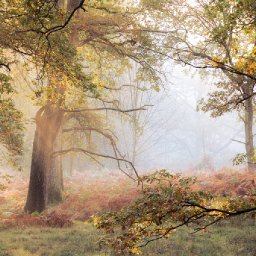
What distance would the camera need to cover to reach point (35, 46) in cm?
595

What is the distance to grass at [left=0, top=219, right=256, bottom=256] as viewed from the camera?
766cm

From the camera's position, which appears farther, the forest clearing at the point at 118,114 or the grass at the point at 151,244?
the grass at the point at 151,244

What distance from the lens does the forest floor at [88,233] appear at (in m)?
7.79

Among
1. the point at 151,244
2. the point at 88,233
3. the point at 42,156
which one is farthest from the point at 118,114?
the point at 151,244

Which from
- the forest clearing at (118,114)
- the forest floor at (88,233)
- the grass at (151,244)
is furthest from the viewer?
the forest floor at (88,233)

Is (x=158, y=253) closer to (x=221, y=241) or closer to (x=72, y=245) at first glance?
(x=221, y=241)

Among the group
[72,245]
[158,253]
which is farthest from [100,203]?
[158,253]

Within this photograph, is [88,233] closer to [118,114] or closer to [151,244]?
[151,244]

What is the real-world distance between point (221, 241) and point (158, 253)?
1.88 meters

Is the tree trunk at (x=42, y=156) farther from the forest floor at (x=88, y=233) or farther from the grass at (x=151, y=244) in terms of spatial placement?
the grass at (x=151, y=244)

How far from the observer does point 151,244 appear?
327 inches

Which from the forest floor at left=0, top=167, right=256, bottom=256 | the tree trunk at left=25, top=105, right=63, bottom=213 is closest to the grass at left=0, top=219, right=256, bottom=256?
the forest floor at left=0, top=167, right=256, bottom=256

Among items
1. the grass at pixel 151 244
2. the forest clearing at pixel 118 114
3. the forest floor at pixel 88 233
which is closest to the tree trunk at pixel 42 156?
the forest clearing at pixel 118 114

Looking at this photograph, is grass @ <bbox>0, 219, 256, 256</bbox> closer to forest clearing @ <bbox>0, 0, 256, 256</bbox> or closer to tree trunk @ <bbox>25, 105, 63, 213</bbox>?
forest clearing @ <bbox>0, 0, 256, 256</bbox>
